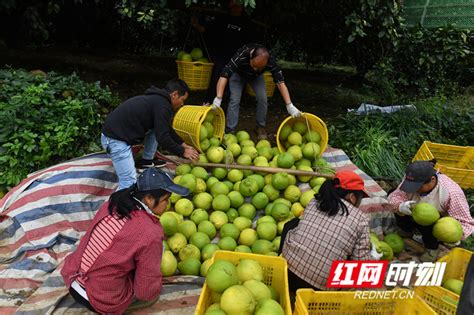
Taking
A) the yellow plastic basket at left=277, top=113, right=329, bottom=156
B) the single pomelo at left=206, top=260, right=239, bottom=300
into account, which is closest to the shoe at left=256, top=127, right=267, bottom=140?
the yellow plastic basket at left=277, top=113, right=329, bottom=156

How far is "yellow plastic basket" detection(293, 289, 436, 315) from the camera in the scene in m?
2.26

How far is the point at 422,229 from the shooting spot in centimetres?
394

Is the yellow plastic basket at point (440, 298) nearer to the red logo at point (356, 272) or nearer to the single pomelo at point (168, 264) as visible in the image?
the red logo at point (356, 272)

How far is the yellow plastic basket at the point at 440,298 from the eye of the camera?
7.93ft

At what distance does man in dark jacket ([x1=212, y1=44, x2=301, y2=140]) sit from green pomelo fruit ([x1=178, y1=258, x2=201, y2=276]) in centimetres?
234

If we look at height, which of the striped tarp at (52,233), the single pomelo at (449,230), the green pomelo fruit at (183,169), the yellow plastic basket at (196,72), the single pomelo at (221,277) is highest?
the yellow plastic basket at (196,72)

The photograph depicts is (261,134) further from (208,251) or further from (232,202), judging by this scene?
(208,251)

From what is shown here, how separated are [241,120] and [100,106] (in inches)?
94.4

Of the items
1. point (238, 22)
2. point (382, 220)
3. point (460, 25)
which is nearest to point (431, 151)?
point (382, 220)

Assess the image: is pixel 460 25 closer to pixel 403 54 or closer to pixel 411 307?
pixel 403 54

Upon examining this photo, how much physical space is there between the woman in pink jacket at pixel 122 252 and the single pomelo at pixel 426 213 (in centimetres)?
236

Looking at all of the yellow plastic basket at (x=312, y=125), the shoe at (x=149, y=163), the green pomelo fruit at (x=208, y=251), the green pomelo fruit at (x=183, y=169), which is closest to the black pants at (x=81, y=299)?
the green pomelo fruit at (x=208, y=251)

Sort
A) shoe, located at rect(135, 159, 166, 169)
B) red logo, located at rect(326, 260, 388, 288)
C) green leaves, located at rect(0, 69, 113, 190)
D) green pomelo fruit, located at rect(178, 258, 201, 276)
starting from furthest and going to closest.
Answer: shoe, located at rect(135, 159, 166, 169)
green leaves, located at rect(0, 69, 113, 190)
green pomelo fruit, located at rect(178, 258, 201, 276)
red logo, located at rect(326, 260, 388, 288)

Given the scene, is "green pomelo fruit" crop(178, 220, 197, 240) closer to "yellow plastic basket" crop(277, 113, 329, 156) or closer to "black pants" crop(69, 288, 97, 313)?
"black pants" crop(69, 288, 97, 313)
